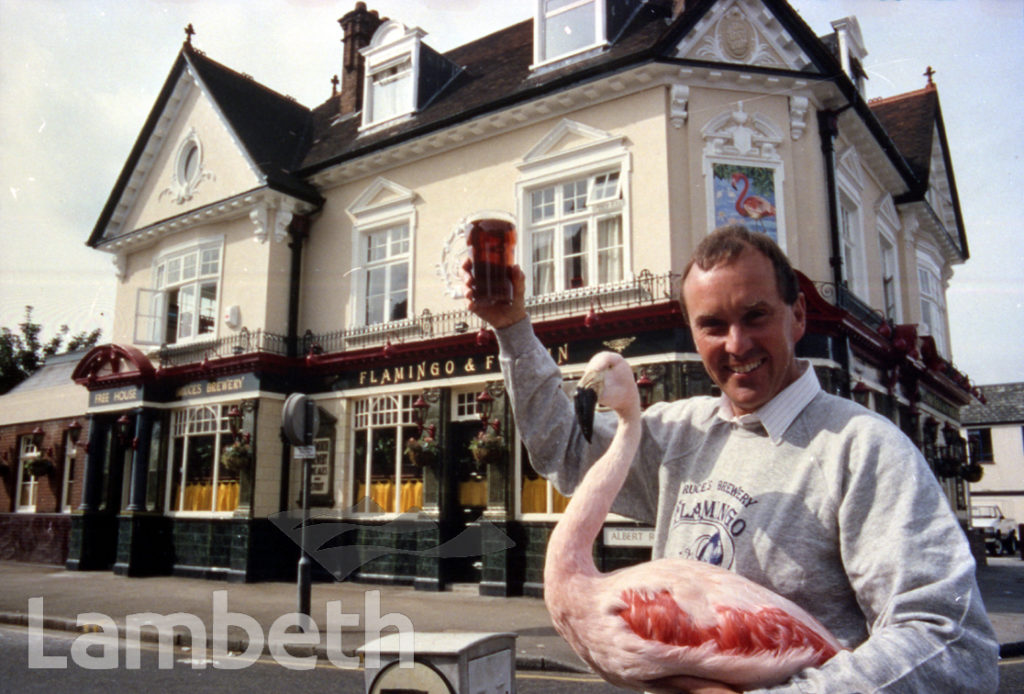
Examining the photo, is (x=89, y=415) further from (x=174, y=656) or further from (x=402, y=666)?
(x=402, y=666)

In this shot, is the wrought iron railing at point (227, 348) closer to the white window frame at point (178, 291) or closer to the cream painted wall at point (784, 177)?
the white window frame at point (178, 291)

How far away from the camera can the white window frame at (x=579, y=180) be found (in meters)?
11.5

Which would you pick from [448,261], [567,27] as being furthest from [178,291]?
[567,27]

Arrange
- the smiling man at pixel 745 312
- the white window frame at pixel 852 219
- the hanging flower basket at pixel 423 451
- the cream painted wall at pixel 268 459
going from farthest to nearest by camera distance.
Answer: the cream painted wall at pixel 268 459 → the hanging flower basket at pixel 423 451 → the white window frame at pixel 852 219 → the smiling man at pixel 745 312

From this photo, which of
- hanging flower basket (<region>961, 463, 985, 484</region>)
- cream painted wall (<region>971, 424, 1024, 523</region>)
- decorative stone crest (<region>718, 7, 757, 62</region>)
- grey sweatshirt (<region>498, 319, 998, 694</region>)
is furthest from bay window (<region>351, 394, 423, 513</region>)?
cream painted wall (<region>971, 424, 1024, 523</region>)

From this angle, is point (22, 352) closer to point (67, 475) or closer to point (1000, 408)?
point (67, 475)

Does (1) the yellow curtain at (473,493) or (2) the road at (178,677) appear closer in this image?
(2) the road at (178,677)

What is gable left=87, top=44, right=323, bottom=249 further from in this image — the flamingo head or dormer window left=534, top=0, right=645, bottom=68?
the flamingo head

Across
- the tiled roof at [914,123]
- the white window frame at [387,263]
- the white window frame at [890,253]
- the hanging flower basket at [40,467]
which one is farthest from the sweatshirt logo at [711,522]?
the hanging flower basket at [40,467]

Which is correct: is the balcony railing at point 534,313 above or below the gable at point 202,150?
below

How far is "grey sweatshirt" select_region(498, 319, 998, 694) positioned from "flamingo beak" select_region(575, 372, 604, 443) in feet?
0.64

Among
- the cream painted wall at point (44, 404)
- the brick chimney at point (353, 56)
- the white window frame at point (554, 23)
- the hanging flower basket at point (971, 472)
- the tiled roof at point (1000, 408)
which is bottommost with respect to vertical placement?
the hanging flower basket at point (971, 472)

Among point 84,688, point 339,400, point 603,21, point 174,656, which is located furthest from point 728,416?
point 339,400

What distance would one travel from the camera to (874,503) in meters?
1.42
